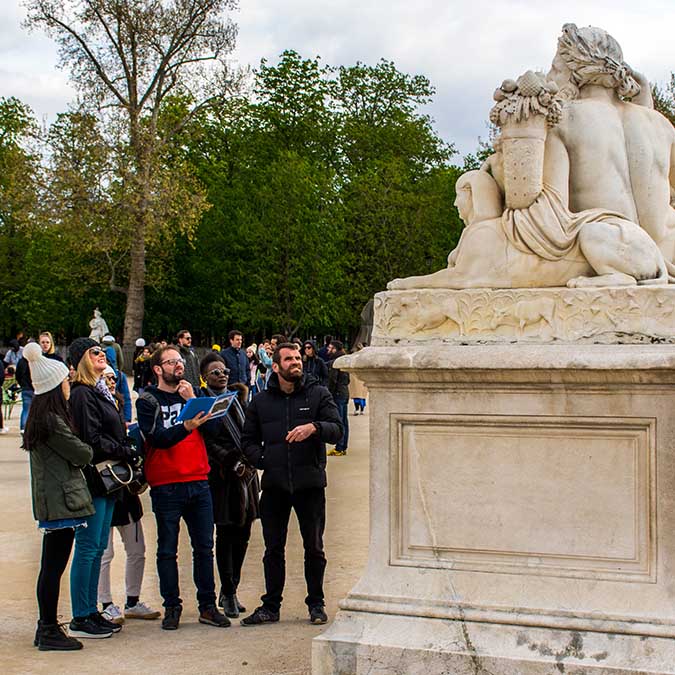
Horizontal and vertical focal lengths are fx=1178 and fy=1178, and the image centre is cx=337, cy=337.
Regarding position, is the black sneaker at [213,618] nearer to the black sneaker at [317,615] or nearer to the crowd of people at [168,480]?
the crowd of people at [168,480]

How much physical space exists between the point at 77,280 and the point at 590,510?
4530 centimetres

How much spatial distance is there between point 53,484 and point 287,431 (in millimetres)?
1447

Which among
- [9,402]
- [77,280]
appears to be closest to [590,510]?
[9,402]

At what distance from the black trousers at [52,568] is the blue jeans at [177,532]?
0.62 m

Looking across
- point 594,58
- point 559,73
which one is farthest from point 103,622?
point 594,58

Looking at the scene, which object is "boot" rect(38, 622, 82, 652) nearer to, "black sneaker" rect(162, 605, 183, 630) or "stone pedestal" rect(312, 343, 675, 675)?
"black sneaker" rect(162, 605, 183, 630)

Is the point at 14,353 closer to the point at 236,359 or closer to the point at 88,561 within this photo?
the point at 236,359

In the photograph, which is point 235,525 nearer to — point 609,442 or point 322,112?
point 609,442

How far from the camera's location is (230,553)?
298 inches

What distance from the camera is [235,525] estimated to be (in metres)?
7.59

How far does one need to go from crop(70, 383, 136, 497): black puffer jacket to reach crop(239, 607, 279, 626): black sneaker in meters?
1.16

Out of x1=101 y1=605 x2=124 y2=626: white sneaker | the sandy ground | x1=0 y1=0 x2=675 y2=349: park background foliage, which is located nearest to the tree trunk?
x1=0 y1=0 x2=675 y2=349: park background foliage

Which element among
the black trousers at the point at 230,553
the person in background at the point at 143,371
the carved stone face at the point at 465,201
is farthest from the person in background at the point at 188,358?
the carved stone face at the point at 465,201

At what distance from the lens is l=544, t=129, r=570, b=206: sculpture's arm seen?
598 cm
